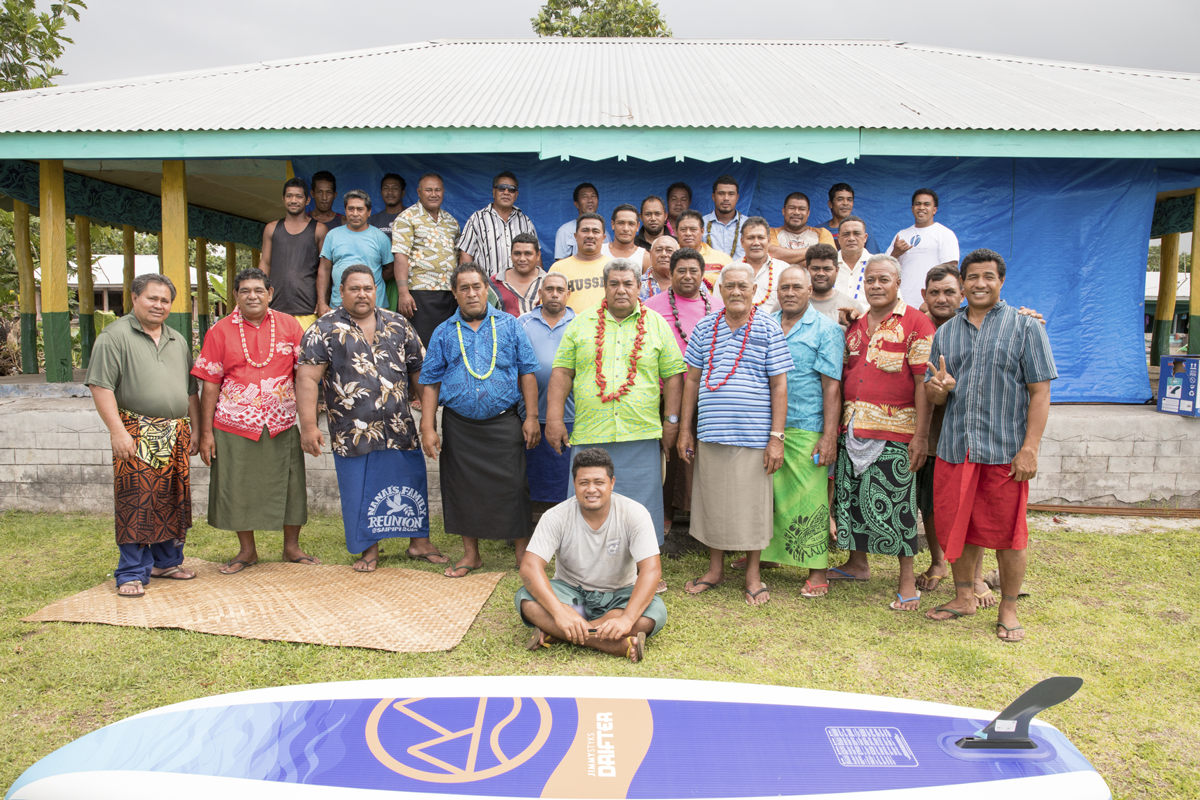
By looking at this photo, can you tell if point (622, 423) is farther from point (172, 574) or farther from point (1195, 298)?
point (1195, 298)

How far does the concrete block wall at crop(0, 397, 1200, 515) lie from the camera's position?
19.4 feet

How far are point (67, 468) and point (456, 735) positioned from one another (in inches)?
215

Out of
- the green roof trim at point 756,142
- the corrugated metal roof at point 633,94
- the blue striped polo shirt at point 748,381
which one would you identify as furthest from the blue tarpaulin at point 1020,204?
the blue striped polo shirt at point 748,381

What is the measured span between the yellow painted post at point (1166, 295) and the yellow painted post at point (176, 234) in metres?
12.6

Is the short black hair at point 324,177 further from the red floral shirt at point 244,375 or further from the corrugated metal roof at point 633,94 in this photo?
the red floral shirt at point 244,375

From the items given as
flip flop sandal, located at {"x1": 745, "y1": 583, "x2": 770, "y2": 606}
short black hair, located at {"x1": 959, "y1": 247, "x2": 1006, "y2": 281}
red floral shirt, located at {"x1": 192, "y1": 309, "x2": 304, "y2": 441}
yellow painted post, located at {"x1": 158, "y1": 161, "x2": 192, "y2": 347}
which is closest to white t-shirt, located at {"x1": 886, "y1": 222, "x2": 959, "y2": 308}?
short black hair, located at {"x1": 959, "y1": 247, "x2": 1006, "y2": 281}

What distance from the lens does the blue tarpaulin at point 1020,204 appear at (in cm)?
689

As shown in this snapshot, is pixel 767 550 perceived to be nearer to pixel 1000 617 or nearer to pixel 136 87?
pixel 1000 617

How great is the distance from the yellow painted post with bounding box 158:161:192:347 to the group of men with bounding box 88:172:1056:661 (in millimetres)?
2695

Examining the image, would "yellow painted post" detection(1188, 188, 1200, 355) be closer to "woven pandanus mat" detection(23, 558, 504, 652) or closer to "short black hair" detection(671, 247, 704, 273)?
"short black hair" detection(671, 247, 704, 273)

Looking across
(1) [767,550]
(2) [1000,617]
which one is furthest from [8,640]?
(2) [1000,617]

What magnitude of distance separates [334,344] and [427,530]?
1.32 m

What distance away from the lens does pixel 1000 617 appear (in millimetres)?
3725

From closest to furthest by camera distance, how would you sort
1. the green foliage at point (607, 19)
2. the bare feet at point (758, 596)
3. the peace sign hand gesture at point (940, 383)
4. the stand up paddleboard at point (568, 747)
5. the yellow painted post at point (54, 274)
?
the stand up paddleboard at point (568, 747) < the peace sign hand gesture at point (940, 383) < the bare feet at point (758, 596) < the yellow painted post at point (54, 274) < the green foliage at point (607, 19)
